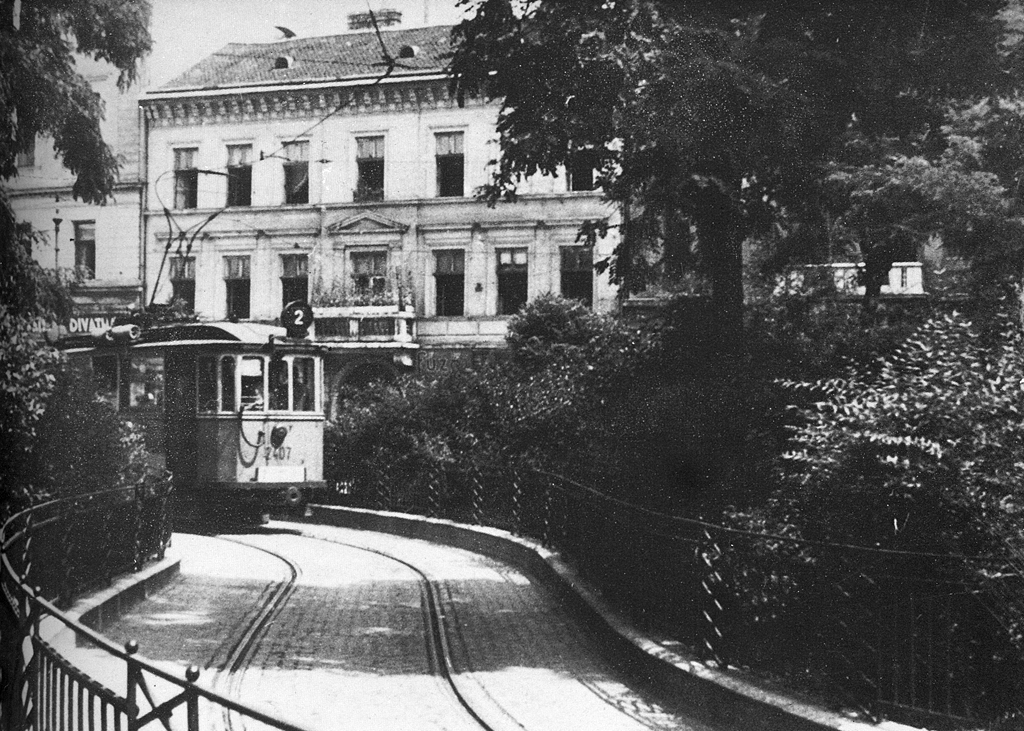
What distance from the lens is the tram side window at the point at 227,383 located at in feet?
57.7

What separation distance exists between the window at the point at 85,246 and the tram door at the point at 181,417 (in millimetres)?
8667

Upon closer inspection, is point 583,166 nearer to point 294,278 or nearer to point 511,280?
point 294,278

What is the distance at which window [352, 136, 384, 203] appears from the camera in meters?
20.8

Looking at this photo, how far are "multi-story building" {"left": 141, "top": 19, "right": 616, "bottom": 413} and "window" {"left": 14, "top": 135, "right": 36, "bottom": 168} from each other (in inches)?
174

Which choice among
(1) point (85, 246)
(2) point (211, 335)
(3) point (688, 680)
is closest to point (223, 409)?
(2) point (211, 335)

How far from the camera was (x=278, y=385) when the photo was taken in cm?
1830

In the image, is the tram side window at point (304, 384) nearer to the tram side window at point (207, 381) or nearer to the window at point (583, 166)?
the tram side window at point (207, 381)

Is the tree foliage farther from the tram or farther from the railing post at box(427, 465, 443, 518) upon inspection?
the railing post at box(427, 465, 443, 518)

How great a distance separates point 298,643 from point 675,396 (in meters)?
3.75

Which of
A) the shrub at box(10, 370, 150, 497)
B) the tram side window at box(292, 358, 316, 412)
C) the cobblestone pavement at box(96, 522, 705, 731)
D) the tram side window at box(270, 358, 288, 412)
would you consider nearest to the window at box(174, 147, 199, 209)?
the tram side window at box(270, 358, 288, 412)

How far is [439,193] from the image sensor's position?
76.5 ft

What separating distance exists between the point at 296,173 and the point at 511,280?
6084 mm

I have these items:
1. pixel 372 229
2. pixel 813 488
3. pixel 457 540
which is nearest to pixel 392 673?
pixel 813 488

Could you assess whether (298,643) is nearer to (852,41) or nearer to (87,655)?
(87,655)
